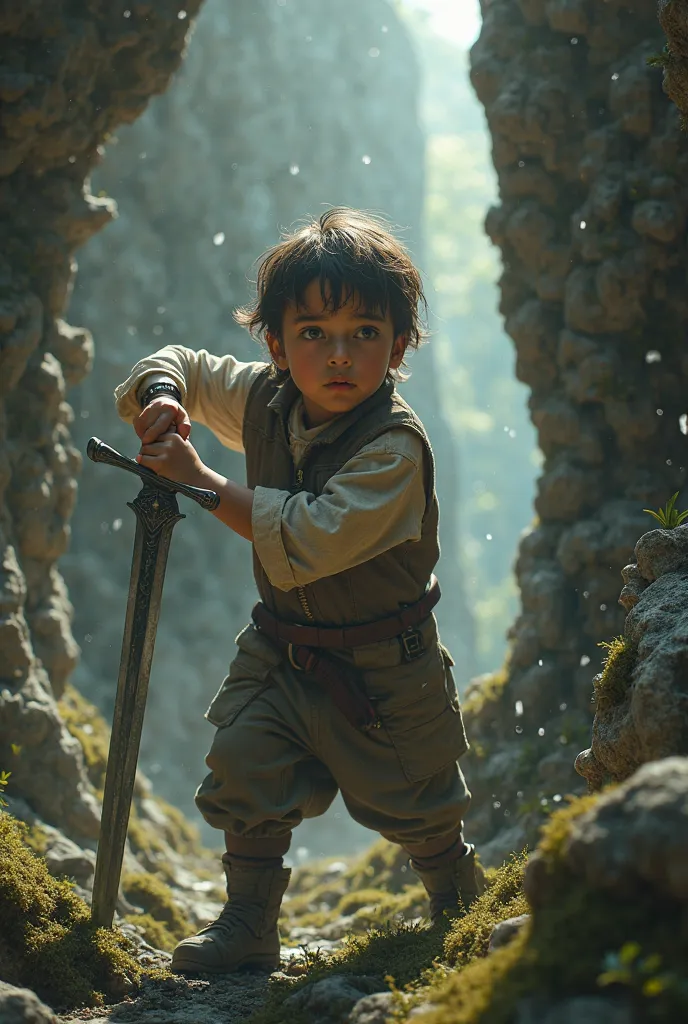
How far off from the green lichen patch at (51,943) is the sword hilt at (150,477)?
0.98 meters

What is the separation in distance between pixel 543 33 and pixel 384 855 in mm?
3918

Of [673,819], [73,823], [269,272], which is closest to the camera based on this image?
[673,819]

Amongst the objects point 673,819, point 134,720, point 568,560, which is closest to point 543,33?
point 568,560

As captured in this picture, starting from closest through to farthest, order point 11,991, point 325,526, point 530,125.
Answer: point 11,991 < point 325,526 < point 530,125

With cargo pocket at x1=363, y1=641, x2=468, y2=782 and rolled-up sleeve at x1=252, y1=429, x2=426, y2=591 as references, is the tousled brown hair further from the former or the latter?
cargo pocket at x1=363, y1=641, x2=468, y2=782

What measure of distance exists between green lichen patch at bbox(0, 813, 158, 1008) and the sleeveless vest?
0.92m

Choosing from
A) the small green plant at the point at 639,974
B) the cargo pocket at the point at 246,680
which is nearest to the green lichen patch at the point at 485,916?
the cargo pocket at the point at 246,680

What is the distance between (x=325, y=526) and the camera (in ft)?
8.50

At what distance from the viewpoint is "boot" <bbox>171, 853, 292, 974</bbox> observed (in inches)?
108

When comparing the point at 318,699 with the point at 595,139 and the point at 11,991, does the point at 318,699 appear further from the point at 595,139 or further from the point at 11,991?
the point at 595,139

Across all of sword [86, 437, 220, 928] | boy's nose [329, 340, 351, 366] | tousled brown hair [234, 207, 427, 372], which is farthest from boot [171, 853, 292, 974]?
tousled brown hair [234, 207, 427, 372]

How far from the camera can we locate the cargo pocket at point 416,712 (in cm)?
294

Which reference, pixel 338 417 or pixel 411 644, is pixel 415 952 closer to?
pixel 411 644

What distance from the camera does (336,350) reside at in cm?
275
